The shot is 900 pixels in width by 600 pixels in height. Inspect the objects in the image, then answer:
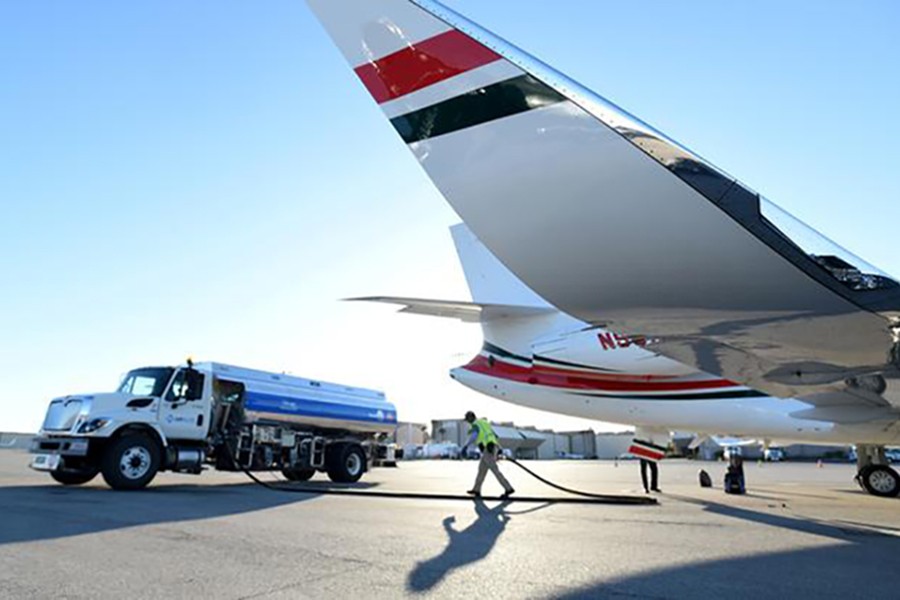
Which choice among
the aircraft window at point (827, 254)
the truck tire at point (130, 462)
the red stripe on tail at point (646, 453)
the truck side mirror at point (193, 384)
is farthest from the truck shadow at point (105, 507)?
the red stripe on tail at point (646, 453)

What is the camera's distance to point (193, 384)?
12.1 metres

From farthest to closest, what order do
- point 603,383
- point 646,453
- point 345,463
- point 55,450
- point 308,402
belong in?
point 345,463, point 308,402, point 646,453, point 603,383, point 55,450

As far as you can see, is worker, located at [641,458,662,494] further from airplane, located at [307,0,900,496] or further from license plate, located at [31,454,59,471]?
license plate, located at [31,454,59,471]

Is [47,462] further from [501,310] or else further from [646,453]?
[646,453]

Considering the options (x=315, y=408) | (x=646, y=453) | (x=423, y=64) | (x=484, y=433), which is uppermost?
(x=423, y=64)

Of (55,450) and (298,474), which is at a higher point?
(55,450)

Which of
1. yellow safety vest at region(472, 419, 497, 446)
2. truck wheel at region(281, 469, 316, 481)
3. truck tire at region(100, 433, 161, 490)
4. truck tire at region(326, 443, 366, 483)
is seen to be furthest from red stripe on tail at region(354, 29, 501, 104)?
truck wheel at region(281, 469, 316, 481)

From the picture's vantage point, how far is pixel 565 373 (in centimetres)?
1313

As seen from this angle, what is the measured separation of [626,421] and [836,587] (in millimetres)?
9327

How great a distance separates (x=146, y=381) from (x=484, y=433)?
22.3ft

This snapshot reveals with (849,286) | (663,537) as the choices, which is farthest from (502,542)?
(849,286)

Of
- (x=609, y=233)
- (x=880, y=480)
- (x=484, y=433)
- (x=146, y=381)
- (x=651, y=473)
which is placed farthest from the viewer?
(x=880, y=480)

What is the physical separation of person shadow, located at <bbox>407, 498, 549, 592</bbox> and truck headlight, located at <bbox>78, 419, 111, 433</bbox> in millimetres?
7149

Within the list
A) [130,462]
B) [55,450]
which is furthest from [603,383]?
[55,450]
